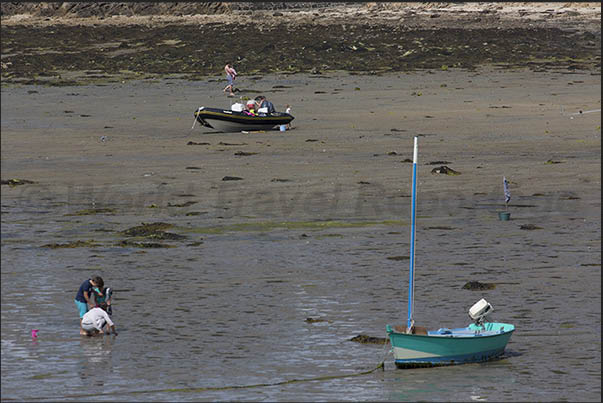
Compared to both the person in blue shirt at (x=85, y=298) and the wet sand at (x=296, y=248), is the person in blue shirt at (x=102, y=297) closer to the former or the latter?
the person in blue shirt at (x=85, y=298)

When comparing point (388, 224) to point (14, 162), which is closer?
point (388, 224)

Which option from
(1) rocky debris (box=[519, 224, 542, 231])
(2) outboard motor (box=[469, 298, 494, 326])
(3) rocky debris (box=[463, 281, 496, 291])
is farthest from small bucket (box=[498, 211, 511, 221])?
(2) outboard motor (box=[469, 298, 494, 326])

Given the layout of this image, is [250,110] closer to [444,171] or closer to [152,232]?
[444,171]

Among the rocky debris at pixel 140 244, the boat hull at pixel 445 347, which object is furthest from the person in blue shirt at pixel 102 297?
the rocky debris at pixel 140 244

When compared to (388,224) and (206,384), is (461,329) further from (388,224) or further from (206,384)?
(388,224)

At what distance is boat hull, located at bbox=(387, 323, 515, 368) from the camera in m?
Answer: 16.1

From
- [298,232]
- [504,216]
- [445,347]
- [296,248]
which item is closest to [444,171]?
[504,216]

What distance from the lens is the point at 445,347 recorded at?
53.7 feet

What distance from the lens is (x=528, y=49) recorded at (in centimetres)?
7181

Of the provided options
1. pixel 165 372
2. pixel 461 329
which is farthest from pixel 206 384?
pixel 461 329

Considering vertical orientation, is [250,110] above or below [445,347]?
above

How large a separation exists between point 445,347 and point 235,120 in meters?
25.8

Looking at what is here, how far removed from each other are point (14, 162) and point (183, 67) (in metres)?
32.0

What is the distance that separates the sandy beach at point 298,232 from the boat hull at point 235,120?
25.8 inches
